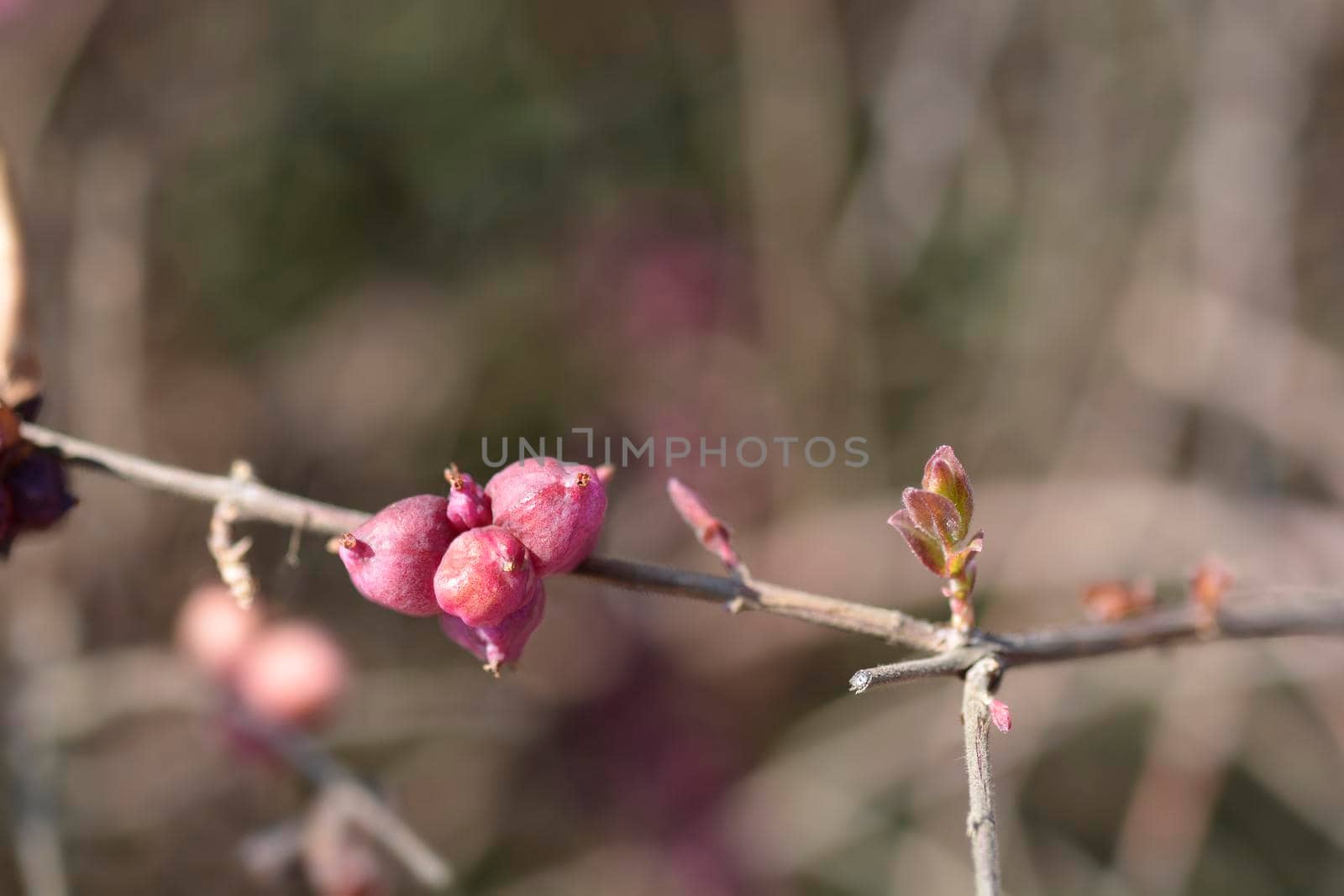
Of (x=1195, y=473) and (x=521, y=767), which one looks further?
(x=1195, y=473)

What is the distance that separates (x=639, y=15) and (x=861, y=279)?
1.30 metres

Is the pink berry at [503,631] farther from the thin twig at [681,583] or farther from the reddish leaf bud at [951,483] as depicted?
the reddish leaf bud at [951,483]

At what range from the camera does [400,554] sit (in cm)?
112

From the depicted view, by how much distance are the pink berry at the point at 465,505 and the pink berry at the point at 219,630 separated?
130cm

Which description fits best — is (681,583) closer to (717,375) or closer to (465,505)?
(465,505)

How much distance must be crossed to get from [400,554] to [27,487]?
1.56 feet

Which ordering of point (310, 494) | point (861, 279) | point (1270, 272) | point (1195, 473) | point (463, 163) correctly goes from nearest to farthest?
1. point (310, 494)
2. point (1270, 272)
3. point (1195, 473)
4. point (861, 279)
5. point (463, 163)

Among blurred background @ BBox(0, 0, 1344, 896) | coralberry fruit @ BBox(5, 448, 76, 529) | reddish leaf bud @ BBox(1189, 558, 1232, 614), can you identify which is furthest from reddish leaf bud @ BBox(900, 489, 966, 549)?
blurred background @ BBox(0, 0, 1344, 896)

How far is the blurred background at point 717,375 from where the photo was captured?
3.08 meters

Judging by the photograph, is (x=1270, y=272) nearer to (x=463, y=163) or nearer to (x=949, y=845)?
(x=949, y=845)

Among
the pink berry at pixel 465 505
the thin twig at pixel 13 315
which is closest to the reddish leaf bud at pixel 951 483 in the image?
the pink berry at pixel 465 505

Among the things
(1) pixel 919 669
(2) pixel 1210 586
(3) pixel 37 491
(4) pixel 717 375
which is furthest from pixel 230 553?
(4) pixel 717 375

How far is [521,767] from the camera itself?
3328 millimetres

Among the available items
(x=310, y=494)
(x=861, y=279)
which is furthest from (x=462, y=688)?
(x=861, y=279)
